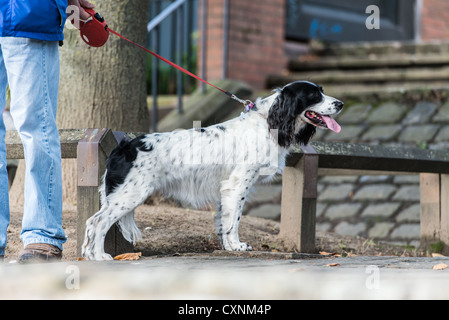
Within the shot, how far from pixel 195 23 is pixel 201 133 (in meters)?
6.52

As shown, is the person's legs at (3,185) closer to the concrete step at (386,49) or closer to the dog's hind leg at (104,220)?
the dog's hind leg at (104,220)

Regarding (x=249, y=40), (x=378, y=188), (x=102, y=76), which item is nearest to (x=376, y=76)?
(x=249, y=40)

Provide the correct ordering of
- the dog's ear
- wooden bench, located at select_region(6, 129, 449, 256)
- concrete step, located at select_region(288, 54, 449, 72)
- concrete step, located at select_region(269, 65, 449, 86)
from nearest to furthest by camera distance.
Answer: wooden bench, located at select_region(6, 129, 449, 256), the dog's ear, concrete step, located at select_region(269, 65, 449, 86), concrete step, located at select_region(288, 54, 449, 72)

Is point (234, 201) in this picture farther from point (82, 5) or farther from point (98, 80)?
point (98, 80)

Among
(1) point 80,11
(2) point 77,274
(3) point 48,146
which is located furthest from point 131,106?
(2) point 77,274

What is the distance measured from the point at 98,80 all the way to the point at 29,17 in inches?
74.4

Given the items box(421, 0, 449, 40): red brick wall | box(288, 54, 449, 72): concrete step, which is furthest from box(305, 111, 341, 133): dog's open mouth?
box(421, 0, 449, 40): red brick wall

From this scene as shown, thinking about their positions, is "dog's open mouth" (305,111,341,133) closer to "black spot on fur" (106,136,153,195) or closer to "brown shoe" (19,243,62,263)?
"black spot on fur" (106,136,153,195)

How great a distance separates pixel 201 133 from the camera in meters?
4.82

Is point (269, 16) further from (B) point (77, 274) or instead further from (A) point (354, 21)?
(B) point (77, 274)

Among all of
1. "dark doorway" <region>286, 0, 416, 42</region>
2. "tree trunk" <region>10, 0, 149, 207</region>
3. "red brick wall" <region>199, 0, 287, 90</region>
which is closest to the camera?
"tree trunk" <region>10, 0, 149, 207</region>

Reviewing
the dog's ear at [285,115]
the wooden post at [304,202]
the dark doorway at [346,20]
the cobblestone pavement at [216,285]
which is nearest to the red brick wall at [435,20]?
the dark doorway at [346,20]

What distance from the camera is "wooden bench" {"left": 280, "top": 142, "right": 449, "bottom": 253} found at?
5.37 m

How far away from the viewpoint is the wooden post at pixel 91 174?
4.66m
